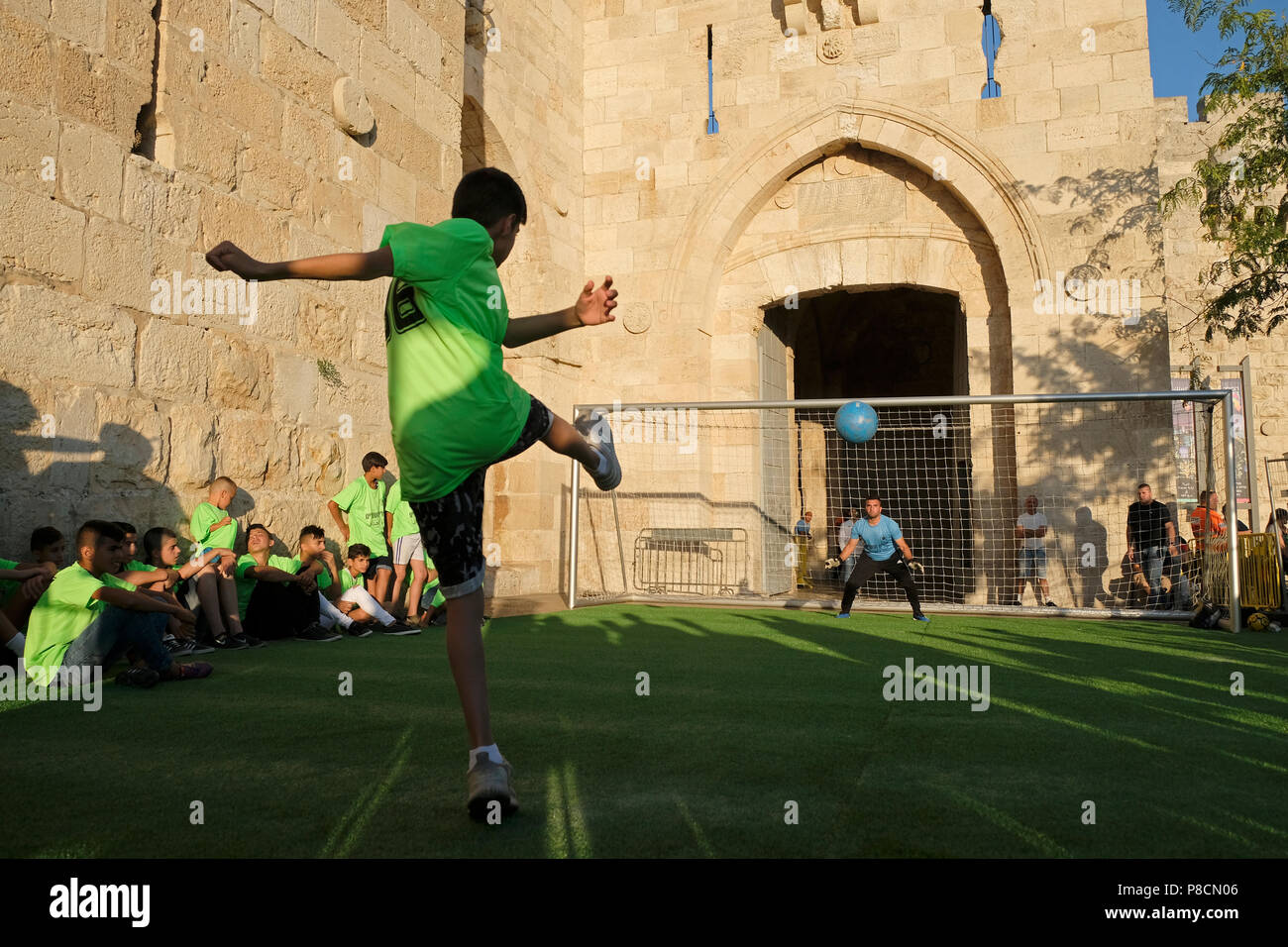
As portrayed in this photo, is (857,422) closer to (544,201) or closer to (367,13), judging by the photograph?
(367,13)

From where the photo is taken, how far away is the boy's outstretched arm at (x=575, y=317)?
10.3 ft

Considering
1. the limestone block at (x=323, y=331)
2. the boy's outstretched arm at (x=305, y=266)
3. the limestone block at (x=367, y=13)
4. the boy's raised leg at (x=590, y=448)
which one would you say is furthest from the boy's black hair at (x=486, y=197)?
the limestone block at (x=367, y=13)

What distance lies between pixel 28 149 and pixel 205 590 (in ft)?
9.53

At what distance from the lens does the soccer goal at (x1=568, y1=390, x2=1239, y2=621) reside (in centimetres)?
1186

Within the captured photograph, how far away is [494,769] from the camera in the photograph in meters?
2.59

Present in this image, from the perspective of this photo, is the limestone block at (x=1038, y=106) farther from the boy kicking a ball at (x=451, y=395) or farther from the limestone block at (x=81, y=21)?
the boy kicking a ball at (x=451, y=395)

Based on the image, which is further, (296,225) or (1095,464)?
(1095,464)

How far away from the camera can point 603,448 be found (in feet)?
11.2

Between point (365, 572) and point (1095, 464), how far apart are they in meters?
9.16

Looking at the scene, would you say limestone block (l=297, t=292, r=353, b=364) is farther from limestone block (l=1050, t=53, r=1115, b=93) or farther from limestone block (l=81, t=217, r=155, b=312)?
limestone block (l=1050, t=53, r=1115, b=93)

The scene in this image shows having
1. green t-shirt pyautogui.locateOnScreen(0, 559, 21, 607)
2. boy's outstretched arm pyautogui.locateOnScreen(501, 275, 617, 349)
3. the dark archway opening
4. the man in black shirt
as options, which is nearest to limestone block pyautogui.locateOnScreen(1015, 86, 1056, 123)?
the dark archway opening

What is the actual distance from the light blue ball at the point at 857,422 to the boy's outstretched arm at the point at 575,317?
6.99 m
